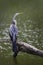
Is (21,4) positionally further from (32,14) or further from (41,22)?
(41,22)

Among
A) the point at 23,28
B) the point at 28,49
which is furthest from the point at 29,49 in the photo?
the point at 23,28

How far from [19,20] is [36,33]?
126 inches

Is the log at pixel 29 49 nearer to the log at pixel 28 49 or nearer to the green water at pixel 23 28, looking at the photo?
the log at pixel 28 49

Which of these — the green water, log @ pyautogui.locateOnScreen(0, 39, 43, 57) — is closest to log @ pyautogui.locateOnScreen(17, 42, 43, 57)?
log @ pyautogui.locateOnScreen(0, 39, 43, 57)

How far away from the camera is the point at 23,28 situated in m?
15.3

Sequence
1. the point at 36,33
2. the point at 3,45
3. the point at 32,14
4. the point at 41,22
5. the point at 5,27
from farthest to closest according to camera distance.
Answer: the point at 32,14, the point at 41,22, the point at 5,27, the point at 36,33, the point at 3,45

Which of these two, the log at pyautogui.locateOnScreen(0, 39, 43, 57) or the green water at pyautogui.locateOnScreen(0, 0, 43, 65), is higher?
the log at pyautogui.locateOnScreen(0, 39, 43, 57)

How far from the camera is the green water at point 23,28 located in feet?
36.5

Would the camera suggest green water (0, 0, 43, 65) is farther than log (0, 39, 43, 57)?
Yes

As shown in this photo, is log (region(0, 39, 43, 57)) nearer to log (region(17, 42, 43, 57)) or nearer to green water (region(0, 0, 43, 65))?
log (region(17, 42, 43, 57))

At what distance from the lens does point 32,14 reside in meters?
19.1

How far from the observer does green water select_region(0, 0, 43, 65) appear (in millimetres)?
11125

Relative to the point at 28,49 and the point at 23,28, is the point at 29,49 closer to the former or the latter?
the point at 28,49

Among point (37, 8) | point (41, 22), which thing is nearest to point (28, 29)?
point (41, 22)
